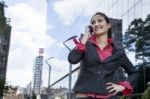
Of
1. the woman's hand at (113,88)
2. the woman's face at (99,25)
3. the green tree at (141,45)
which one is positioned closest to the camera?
the woman's hand at (113,88)

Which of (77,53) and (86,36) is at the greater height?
(86,36)

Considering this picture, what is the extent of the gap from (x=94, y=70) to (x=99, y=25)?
0.36m

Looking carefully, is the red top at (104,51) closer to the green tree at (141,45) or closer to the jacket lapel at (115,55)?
the jacket lapel at (115,55)

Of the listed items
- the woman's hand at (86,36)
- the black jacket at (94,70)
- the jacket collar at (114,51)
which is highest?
the woman's hand at (86,36)

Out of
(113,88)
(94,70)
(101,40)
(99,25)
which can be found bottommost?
(113,88)

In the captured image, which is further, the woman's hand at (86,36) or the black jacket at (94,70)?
the woman's hand at (86,36)

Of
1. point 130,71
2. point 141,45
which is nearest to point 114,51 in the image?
point 130,71

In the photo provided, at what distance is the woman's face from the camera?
354 centimetres

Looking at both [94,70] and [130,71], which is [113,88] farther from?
[130,71]

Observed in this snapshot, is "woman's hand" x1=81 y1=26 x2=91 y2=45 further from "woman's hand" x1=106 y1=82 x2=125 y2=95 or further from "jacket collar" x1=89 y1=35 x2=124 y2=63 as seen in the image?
"woman's hand" x1=106 y1=82 x2=125 y2=95

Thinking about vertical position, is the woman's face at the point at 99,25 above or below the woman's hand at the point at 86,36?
A: above

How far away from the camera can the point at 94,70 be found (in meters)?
3.41

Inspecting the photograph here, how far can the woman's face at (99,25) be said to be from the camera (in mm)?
3541

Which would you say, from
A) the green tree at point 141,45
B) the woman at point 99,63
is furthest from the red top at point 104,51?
the green tree at point 141,45
